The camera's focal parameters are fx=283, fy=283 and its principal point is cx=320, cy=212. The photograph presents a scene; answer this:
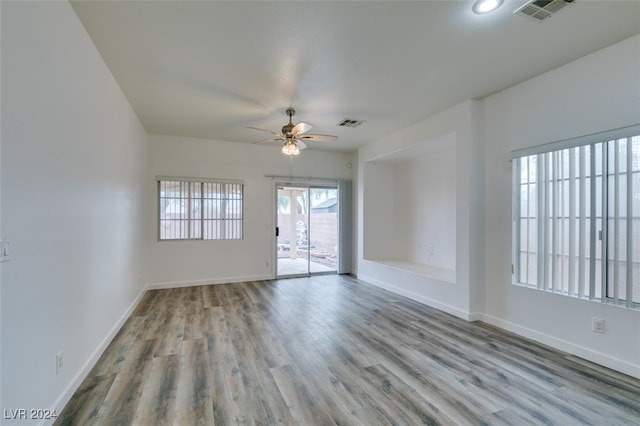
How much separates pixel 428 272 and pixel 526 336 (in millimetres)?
1765

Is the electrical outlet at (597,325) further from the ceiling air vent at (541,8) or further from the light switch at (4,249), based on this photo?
the light switch at (4,249)

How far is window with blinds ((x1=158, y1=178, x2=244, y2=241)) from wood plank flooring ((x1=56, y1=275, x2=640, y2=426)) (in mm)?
2022

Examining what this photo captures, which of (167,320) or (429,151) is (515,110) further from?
(167,320)

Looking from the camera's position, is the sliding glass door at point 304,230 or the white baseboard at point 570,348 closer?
the white baseboard at point 570,348

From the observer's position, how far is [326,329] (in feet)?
11.3

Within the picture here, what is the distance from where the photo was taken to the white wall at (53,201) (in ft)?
4.78

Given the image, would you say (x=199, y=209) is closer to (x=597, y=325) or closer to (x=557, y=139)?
(x=557, y=139)

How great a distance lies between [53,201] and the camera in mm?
1857

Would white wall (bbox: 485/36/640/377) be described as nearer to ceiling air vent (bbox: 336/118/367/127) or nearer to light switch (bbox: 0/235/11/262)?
ceiling air vent (bbox: 336/118/367/127)

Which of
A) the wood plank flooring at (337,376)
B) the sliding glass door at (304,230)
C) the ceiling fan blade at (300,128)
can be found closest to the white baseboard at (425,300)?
the wood plank flooring at (337,376)

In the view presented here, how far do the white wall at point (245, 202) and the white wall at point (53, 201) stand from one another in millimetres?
2383

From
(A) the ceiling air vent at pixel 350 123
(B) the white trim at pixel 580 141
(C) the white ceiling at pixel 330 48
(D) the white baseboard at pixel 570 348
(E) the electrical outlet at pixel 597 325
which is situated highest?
(C) the white ceiling at pixel 330 48

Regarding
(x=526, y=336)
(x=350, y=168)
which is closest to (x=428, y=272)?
(x=526, y=336)

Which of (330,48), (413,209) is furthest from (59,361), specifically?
(413,209)
